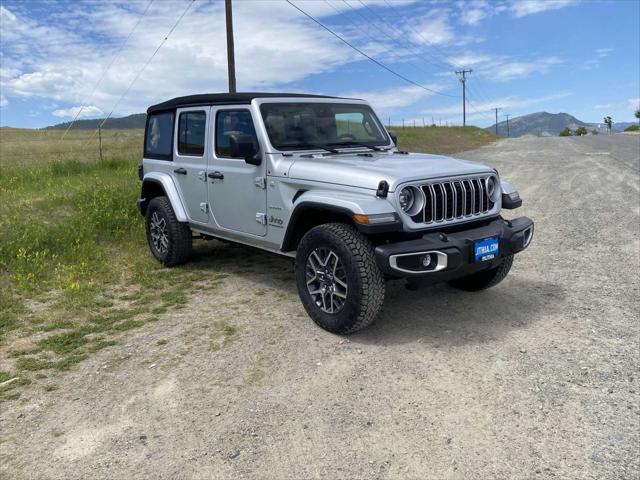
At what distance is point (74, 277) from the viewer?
20.1 feet

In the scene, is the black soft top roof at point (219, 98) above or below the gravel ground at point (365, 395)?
above

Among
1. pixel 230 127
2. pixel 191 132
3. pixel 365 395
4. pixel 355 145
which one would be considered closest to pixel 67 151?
pixel 191 132

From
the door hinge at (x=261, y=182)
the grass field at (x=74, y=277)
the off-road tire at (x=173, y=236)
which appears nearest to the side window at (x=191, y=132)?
the off-road tire at (x=173, y=236)

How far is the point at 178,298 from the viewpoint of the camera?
215 inches

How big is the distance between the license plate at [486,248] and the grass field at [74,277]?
2884 millimetres

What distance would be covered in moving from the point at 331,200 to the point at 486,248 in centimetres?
124

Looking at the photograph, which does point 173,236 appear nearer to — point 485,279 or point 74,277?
point 74,277

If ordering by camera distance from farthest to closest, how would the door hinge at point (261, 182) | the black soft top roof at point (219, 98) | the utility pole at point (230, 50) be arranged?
the utility pole at point (230, 50) < the black soft top roof at point (219, 98) < the door hinge at point (261, 182)

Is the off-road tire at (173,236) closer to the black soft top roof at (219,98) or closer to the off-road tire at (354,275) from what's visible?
the black soft top roof at (219,98)

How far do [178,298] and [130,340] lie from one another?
1054 millimetres

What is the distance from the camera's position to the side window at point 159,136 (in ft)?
21.1

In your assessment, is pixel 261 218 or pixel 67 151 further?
pixel 67 151

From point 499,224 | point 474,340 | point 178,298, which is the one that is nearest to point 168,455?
point 474,340

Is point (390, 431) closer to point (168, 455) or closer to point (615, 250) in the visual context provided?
point (168, 455)
